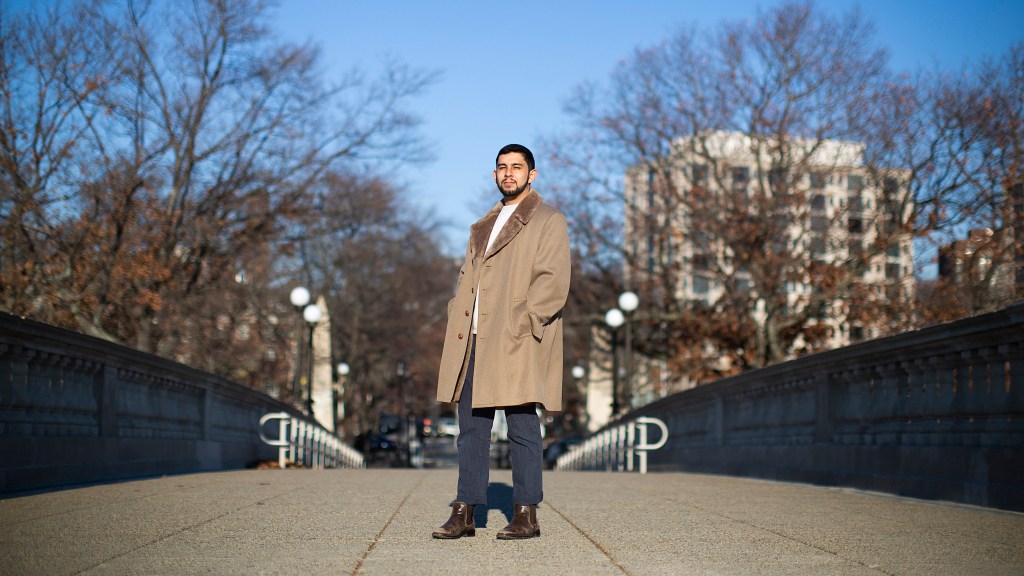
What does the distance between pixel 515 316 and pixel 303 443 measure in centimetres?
1694

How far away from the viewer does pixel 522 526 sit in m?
5.99

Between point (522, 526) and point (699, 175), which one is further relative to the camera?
point (699, 175)

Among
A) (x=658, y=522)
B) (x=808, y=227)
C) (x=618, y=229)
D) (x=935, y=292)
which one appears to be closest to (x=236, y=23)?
(x=618, y=229)

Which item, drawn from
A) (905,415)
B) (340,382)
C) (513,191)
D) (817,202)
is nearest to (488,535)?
(513,191)

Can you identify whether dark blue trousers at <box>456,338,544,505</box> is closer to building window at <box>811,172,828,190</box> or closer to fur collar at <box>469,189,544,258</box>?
fur collar at <box>469,189,544,258</box>

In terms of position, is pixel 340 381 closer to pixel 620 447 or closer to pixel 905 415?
pixel 620 447

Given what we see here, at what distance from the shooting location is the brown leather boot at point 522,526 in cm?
595

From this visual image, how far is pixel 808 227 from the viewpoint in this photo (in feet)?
112

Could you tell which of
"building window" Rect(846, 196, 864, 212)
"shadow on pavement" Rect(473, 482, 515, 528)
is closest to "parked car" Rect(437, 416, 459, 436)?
"building window" Rect(846, 196, 864, 212)

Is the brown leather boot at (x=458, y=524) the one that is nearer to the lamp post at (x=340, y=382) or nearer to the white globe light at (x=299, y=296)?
the white globe light at (x=299, y=296)

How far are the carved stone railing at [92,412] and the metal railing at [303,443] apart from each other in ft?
8.22

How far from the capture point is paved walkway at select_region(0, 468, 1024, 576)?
16.4 ft

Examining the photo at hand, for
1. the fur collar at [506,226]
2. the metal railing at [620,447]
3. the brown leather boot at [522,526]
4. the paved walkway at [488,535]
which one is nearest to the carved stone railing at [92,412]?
the paved walkway at [488,535]

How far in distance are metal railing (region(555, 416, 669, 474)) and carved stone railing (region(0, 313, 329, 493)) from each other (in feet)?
21.1
